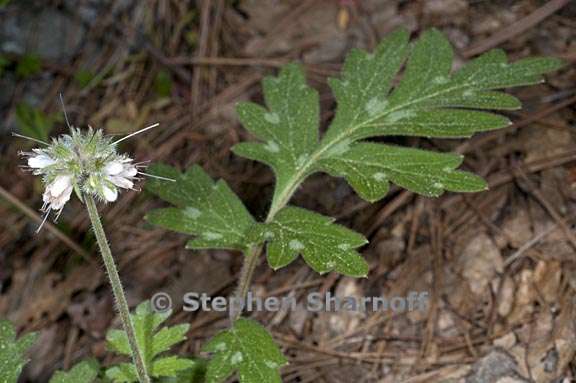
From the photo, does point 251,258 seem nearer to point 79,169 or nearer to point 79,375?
point 79,375

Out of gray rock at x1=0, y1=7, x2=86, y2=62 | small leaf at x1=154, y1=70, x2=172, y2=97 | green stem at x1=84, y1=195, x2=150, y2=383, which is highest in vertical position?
gray rock at x1=0, y1=7, x2=86, y2=62

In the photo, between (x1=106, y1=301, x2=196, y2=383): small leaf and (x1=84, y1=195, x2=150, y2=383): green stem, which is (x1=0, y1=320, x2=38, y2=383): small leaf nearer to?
(x1=106, y1=301, x2=196, y2=383): small leaf

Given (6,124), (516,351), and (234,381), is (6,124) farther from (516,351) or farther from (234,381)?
(516,351)

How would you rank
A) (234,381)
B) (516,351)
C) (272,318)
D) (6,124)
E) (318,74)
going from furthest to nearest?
(6,124), (318,74), (272,318), (234,381), (516,351)

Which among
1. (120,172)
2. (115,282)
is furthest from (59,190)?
(115,282)

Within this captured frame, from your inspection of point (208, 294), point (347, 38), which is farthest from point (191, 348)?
point (347, 38)

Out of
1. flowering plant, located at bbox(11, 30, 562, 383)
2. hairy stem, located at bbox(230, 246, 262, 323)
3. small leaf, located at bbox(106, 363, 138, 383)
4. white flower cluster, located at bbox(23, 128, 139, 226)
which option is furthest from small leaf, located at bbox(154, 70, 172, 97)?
white flower cluster, located at bbox(23, 128, 139, 226)

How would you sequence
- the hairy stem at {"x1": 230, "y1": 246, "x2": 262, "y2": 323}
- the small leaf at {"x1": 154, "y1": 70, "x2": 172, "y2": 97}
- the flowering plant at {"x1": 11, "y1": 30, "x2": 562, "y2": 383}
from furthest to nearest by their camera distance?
the small leaf at {"x1": 154, "y1": 70, "x2": 172, "y2": 97} < the hairy stem at {"x1": 230, "y1": 246, "x2": 262, "y2": 323} < the flowering plant at {"x1": 11, "y1": 30, "x2": 562, "y2": 383}
